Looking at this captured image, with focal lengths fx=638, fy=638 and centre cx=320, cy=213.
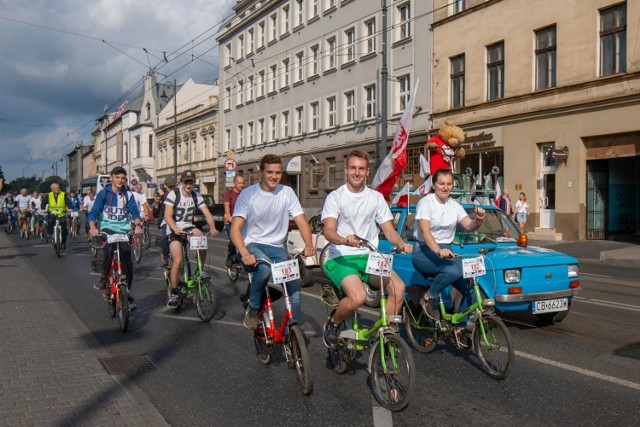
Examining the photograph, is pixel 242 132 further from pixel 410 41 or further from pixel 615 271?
pixel 615 271

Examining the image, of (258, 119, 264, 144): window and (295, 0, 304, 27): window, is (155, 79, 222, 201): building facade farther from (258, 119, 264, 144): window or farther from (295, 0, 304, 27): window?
(295, 0, 304, 27): window

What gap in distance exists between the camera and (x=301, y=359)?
4.90 meters

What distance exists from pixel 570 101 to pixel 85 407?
67.5 feet

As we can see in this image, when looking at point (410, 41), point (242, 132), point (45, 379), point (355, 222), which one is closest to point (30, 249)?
point (45, 379)

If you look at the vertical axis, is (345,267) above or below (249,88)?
below

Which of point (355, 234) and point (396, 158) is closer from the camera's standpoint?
point (355, 234)

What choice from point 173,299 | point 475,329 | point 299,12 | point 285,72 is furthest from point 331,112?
point 475,329

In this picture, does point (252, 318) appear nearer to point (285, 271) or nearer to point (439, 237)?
point (285, 271)

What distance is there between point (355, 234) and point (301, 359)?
3.49 feet

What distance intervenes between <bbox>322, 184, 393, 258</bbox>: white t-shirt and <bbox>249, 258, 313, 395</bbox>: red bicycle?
1.77 ft

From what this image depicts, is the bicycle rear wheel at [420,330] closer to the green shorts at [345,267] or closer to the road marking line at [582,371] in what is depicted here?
the road marking line at [582,371]

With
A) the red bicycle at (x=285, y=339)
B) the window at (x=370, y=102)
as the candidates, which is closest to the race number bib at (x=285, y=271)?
the red bicycle at (x=285, y=339)

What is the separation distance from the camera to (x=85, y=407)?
4.52 meters

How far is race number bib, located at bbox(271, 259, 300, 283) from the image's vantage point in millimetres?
5145
